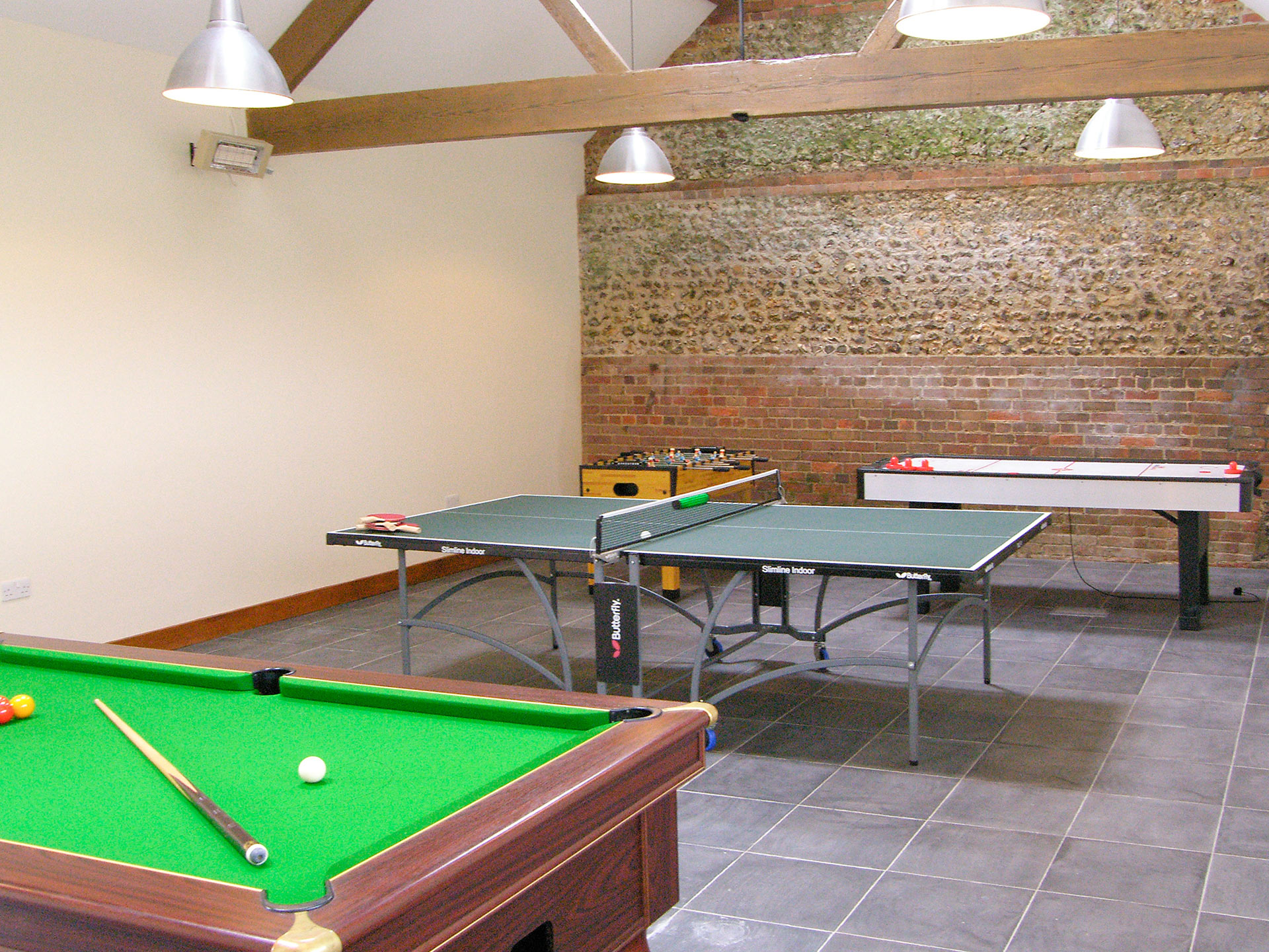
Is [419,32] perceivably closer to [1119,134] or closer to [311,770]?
[1119,134]

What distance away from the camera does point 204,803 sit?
5.94 ft

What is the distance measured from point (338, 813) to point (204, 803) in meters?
0.20

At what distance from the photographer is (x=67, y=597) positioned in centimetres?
532

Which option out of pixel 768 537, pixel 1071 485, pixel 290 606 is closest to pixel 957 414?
pixel 1071 485

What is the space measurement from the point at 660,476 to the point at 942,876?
3816 millimetres

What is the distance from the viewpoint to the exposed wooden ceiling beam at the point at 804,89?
469 cm

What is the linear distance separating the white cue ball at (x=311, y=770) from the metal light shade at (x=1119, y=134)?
515 cm

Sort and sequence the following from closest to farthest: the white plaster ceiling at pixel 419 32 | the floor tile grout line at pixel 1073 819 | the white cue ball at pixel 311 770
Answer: the white cue ball at pixel 311 770 → the floor tile grout line at pixel 1073 819 → the white plaster ceiling at pixel 419 32

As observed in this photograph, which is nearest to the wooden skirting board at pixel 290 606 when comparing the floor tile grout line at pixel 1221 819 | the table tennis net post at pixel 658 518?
the table tennis net post at pixel 658 518

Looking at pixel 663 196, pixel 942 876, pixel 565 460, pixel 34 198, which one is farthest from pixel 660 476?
pixel 942 876

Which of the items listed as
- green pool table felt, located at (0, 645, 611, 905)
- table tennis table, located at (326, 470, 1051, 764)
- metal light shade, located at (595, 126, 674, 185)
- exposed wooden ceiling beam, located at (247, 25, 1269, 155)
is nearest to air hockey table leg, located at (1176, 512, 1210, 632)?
table tennis table, located at (326, 470, 1051, 764)

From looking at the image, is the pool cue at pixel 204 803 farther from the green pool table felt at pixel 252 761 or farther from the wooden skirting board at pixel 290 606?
the wooden skirting board at pixel 290 606

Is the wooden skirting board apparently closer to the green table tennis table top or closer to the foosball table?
the foosball table

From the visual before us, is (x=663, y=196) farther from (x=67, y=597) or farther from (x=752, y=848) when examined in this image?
(x=752, y=848)
